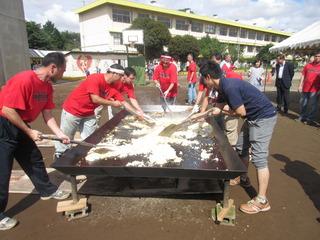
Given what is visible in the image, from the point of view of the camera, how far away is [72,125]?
13.7 ft

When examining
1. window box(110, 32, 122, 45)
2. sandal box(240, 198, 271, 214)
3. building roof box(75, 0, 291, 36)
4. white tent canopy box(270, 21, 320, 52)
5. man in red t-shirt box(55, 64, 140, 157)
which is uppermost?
building roof box(75, 0, 291, 36)

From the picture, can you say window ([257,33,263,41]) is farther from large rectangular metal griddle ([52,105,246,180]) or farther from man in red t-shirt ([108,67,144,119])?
large rectangular metal griddle ([52,105,246,180])

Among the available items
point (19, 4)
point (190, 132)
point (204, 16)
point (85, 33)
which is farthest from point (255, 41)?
point (190, 132)

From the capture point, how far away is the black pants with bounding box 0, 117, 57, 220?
9.52 ft

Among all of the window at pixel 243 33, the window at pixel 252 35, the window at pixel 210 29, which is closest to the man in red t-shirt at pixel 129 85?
the window at pixel 210 29

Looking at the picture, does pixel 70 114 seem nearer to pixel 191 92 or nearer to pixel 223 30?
pixel 191 92

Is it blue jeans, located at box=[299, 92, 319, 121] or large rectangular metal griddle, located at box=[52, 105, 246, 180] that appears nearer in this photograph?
large rectangular metal griddle, located at box=[52, 105, 246, 180]

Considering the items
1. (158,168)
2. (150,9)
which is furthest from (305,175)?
(150,9)

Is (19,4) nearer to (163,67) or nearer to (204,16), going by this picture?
(163,67)

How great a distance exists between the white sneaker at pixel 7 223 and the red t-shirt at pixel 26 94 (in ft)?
3.74

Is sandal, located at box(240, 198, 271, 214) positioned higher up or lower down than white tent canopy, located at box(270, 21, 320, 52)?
lower down

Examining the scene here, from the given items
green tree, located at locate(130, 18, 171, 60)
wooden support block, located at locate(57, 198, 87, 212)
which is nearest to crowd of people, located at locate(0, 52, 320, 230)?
wooden support block, located at locate(57, 198, 87, 212)

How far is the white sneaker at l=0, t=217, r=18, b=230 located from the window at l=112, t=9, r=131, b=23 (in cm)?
4043

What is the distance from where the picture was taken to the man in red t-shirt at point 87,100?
3.98 metres
